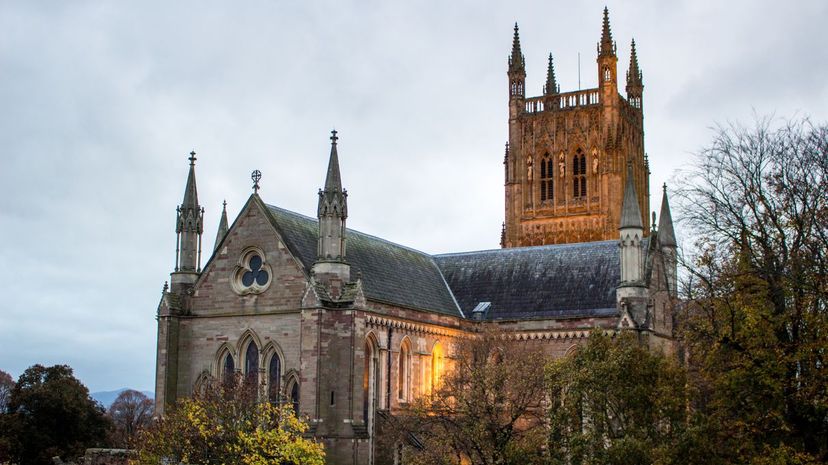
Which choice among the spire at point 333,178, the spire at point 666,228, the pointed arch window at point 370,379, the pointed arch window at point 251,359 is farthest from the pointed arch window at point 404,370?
the spire at point 666,228

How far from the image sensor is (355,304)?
4641cm

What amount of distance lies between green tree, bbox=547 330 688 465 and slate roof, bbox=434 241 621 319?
781 inches

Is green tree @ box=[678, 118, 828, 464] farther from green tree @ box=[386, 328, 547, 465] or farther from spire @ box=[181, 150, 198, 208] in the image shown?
spire @ box=[181, 150, 198, 208]

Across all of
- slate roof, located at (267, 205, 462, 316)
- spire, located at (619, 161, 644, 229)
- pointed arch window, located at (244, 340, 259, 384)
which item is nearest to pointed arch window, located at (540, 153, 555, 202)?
slate roof, located at (267, 205, 462, 316)

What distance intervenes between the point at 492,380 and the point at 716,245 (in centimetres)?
1030

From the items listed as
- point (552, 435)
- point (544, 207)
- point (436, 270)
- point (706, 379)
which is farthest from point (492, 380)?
point (544, 207)

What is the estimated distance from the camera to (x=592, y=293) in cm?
5619

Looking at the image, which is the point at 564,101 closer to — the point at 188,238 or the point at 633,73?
the point at 633,73

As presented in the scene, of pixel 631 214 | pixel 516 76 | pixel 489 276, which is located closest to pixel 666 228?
pixel 631 214

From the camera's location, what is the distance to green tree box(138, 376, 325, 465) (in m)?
36.5

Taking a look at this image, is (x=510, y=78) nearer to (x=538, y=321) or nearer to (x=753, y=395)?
(x=538, y=321)

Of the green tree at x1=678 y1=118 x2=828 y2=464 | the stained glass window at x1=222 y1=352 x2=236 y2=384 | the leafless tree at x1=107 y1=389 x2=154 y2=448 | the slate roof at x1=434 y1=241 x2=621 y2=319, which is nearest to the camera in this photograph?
the green tree at x1=678 y1=118 x2=828 y2=464

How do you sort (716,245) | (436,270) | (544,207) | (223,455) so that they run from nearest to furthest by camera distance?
(716,245)
(223,455)
(436,270)
(544,207)

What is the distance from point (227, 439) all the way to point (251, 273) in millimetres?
13599
